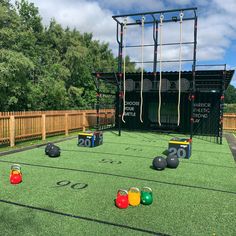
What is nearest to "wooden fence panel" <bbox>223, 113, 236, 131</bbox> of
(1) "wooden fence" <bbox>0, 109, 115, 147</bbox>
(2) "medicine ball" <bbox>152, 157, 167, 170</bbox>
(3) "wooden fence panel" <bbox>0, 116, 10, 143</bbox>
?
(1) "wooden fence" <bbox>0, 109, 115, 147</bbox>

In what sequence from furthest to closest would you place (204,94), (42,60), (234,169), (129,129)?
(42,60), (129,129), (204,94), (234,169)

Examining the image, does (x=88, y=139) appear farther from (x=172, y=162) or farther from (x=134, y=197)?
(x=134, y=197)

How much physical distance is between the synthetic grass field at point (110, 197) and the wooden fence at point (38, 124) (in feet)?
6.61

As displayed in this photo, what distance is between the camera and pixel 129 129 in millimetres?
18609

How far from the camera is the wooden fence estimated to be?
10.6 meters

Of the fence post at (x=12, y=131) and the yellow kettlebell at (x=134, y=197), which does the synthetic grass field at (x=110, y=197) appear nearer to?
the yellow kettlebell at (x=134, y=197)

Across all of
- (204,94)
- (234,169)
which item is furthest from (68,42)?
(234,169)

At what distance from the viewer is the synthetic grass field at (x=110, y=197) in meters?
4.00

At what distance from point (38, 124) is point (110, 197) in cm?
833

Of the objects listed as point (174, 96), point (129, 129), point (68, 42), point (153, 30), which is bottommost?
point (129, 129)

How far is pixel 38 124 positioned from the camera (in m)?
12.6

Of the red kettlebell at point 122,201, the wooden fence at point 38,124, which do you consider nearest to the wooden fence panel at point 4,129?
the wooden fence at point 38,124

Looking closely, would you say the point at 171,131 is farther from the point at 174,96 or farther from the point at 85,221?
the point at 85,221

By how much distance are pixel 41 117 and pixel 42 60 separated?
1764 centimetres
